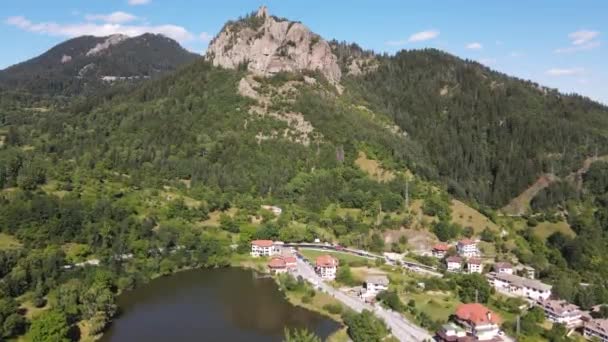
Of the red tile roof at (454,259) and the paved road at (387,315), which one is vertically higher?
the red tile roof at (454,259)

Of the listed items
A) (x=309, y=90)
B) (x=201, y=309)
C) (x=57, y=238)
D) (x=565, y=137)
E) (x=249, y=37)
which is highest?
(x=249, y=37)

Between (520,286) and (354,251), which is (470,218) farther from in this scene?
(520,286)

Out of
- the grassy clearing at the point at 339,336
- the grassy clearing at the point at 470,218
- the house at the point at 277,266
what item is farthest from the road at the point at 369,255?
the grassy clearing at the point at 339,336

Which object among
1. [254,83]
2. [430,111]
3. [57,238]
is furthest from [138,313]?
→ [430,111]

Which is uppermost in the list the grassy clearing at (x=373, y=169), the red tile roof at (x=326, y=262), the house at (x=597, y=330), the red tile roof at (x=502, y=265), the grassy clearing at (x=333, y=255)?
the grassy clearing at (x=373, y=169)

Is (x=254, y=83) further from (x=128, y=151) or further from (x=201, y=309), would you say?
(x=201, y=309)

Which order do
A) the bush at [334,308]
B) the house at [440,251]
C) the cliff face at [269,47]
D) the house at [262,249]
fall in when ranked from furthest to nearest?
the cliff face at [269,47], the house at [440,251], the house at [262,249], the bush at [334,308]

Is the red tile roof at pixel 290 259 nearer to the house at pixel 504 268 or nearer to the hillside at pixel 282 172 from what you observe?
Answer: the hillside at pixel 282 172

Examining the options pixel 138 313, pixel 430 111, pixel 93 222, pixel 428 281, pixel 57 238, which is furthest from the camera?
pixel 430 111
